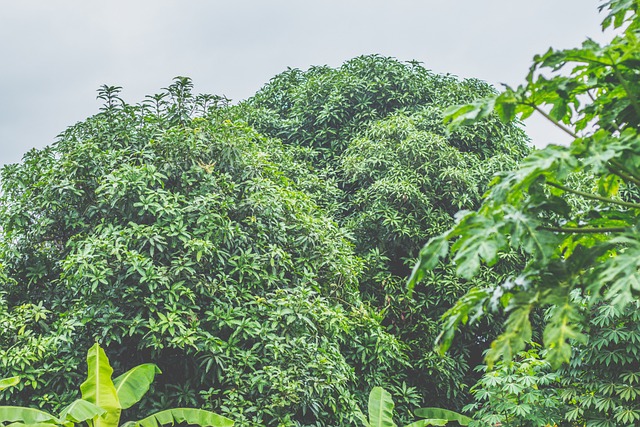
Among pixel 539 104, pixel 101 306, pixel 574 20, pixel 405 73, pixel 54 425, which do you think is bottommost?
pixel 54 425

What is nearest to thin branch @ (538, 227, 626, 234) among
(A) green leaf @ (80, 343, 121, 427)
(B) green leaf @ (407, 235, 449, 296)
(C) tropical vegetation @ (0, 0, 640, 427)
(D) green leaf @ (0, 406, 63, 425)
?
(B) green leaf @ (407, 235, 449, 296)

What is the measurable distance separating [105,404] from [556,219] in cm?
455

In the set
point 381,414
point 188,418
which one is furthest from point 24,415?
point 381,414

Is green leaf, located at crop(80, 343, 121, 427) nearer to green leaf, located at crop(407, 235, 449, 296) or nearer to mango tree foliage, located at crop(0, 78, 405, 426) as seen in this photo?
mango tree foliage, located at crop(0, 78, 405, 426)

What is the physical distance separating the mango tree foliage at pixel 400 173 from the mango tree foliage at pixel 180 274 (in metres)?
1.05

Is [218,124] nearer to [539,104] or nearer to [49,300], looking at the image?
[49,300]

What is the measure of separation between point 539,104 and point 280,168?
7.30m

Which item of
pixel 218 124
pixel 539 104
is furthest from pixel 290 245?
pixel 539 104

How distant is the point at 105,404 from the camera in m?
6.35

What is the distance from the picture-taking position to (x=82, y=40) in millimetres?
10719

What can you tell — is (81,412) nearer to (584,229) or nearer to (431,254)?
(431,254)

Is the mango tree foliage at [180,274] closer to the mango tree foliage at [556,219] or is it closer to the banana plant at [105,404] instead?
the banana plant at [105,404]

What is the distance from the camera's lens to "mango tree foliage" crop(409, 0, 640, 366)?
270 centimetres

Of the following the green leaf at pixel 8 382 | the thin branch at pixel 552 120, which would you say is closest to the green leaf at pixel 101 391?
the green leaf at pixel 8 382
